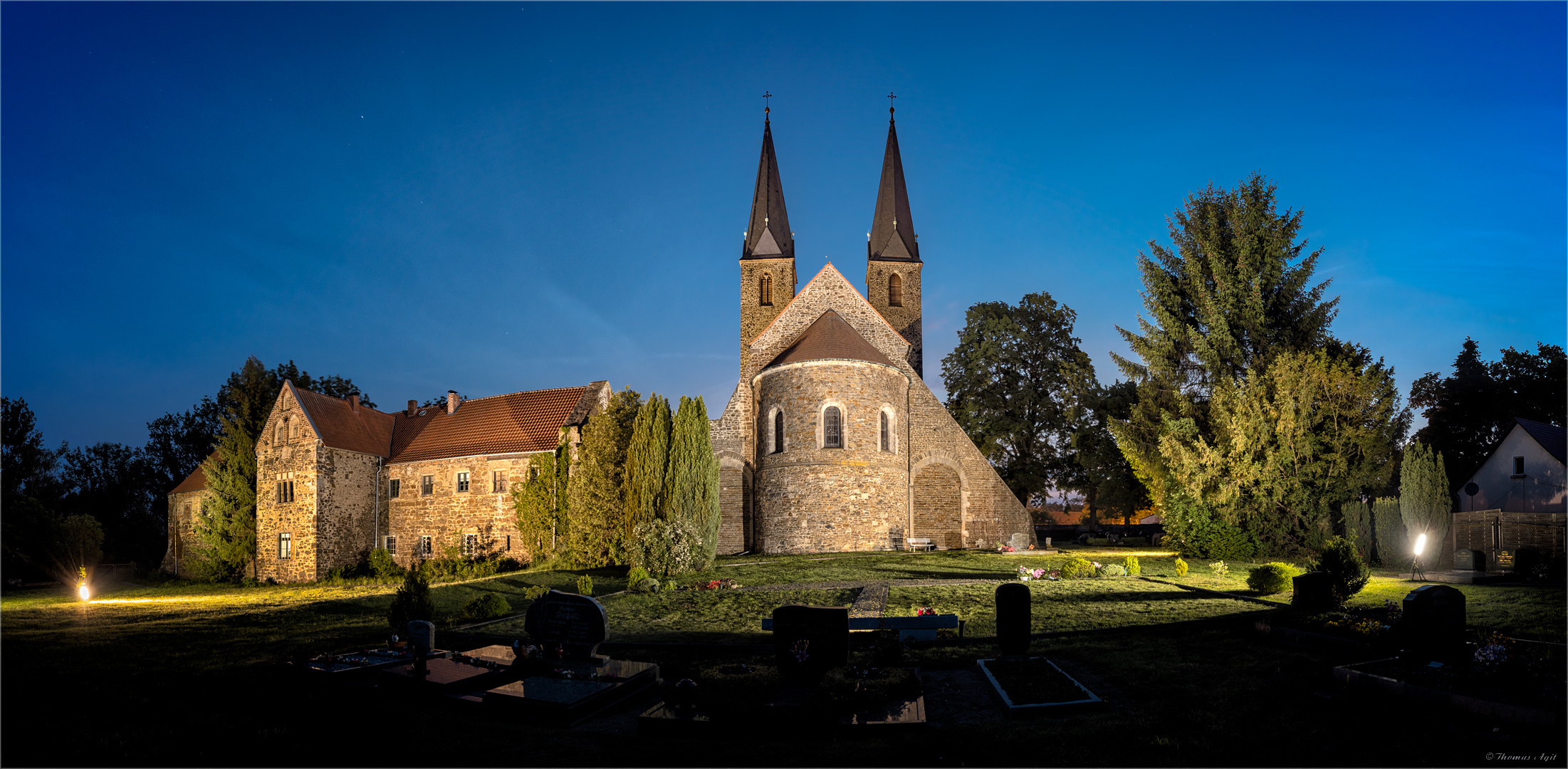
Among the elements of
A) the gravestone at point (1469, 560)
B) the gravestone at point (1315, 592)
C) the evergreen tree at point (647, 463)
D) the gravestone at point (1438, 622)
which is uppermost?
the evergreen tree at point (647, 463)

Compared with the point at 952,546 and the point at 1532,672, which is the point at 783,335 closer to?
the point at 952,546

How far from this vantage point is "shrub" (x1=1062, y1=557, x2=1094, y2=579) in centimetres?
1792

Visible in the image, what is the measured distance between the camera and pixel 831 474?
28.5m

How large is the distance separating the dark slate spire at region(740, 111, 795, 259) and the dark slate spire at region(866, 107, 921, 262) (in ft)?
15.2

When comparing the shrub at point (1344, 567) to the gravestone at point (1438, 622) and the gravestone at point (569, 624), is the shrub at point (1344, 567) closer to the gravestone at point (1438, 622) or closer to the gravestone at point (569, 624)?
the gravestone at point (1438, 622)

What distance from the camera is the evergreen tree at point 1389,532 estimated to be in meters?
21.8

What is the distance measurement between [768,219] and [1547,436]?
99.8 feet

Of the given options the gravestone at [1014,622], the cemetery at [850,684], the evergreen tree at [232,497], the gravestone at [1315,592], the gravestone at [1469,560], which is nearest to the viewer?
the cemetery at [850,684]

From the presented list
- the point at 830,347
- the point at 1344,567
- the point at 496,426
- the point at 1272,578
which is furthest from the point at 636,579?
the point at 496,426

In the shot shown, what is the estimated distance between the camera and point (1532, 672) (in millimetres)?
6867

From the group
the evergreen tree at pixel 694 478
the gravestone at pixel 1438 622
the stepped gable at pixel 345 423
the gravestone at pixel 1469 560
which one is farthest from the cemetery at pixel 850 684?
the stepped gable at pixel 345 423

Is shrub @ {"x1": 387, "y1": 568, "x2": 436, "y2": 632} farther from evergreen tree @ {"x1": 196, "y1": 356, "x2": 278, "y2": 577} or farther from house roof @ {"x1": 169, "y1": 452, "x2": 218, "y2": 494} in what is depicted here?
house roof @ {"x1": 169, "y1": 452, "x2": 218, "y2": 494}

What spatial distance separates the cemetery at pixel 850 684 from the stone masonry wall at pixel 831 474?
14588mm

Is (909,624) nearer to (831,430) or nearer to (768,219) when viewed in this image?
(831,430)
